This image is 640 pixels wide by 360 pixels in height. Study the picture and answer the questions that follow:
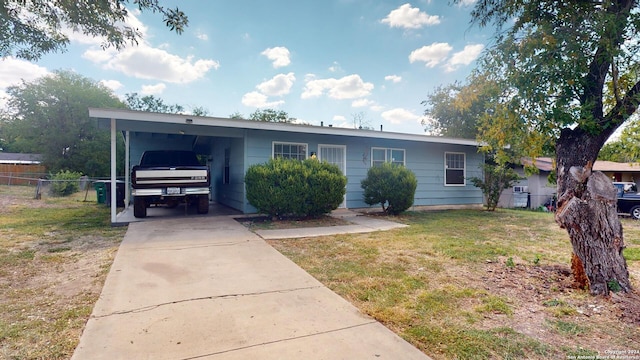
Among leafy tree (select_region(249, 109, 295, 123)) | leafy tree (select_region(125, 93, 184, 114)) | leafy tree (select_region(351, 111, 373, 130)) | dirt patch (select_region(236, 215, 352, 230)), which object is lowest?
dirt patch (select_region(236, 215, 352, 230))

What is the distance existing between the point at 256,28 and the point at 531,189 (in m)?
15.5

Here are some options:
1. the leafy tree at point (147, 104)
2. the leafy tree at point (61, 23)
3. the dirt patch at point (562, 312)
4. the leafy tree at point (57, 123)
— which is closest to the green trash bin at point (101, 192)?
the leafy tree at point (61, 23)

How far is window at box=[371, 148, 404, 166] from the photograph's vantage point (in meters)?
11.4

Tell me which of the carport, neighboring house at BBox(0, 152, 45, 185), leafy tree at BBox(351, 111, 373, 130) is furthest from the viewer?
leafy tree at BBox(351, 111, 373, 130)

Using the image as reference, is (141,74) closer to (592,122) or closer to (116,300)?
(116,300)

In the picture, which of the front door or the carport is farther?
the front door

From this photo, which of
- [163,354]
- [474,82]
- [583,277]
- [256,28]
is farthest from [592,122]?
[256,28]

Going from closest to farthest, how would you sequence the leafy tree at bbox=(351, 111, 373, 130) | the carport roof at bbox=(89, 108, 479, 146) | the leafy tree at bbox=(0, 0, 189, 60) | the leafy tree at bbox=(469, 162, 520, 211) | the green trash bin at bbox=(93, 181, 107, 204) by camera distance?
the leafy tree at bbox=(0, 0, 189, 60), the carport roof at bbox=(89, 108, 479, 146), the leafy tree at bbox=(469, 162, 520, 211), the green trash bin at bbox=(93, 181, 107, 204), the leafy tree at bbox=(351, 111, 373, 130)

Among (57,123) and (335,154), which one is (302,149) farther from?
(57,123)

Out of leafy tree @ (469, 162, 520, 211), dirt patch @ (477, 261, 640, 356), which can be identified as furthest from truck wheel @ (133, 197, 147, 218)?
leafy tree @ (469, 162, 520, 211)

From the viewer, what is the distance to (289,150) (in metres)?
10.1

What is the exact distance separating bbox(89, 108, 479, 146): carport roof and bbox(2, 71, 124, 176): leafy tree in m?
23.7

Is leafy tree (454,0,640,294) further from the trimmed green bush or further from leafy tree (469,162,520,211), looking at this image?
leafy tree (469,162,520,211)

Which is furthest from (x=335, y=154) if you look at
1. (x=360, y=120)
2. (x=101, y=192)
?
(x=360, y=120)
